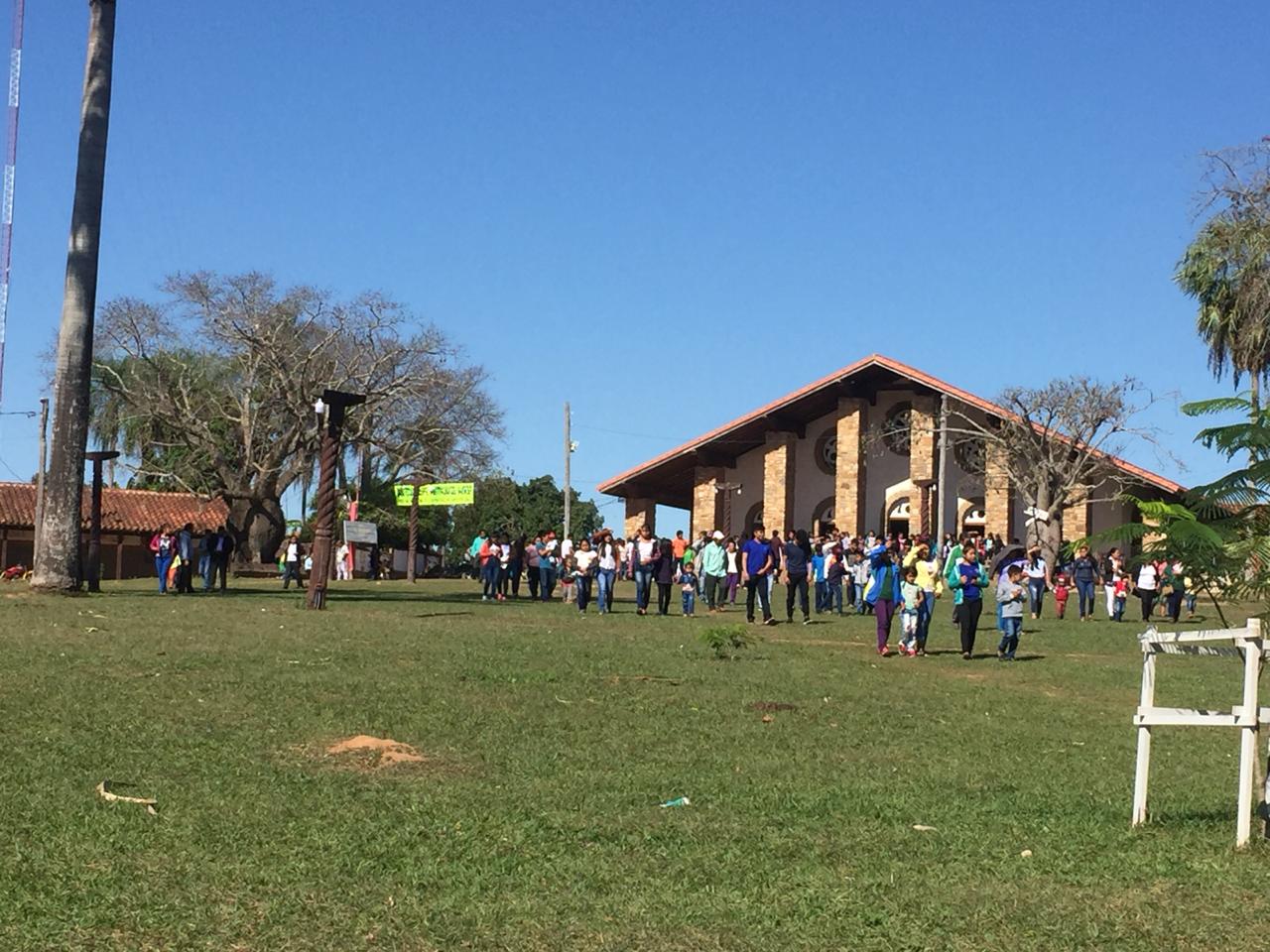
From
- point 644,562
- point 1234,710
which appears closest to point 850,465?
point 644,562

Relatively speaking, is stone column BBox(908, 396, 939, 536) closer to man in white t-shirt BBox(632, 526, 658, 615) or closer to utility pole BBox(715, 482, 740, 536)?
utility pole BBox(715, 482, 740, 536)

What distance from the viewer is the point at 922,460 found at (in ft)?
189

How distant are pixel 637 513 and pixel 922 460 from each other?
13.1 metres

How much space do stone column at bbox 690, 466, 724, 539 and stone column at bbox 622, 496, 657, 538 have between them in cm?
284

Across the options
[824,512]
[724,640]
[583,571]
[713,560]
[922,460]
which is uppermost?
[922,460]

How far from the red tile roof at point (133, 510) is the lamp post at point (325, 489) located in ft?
103

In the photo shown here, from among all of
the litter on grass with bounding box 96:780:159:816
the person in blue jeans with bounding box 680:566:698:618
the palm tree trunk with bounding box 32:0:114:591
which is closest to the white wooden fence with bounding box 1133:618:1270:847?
the litter on grass with bounding box 96:780:159:816

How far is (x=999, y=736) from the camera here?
12.8 m

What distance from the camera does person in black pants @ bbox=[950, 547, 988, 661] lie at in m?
21.3

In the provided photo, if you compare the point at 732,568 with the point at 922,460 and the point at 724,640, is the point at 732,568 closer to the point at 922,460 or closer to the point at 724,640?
the point at 724,640

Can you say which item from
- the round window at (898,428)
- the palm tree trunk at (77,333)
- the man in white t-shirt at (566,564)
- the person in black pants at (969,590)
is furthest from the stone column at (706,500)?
the person in black pants at (969,590)

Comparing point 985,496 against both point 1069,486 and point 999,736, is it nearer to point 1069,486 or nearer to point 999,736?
point 1069,486

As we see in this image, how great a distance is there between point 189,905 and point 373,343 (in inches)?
1828

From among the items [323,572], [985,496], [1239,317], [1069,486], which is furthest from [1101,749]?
[985,496]
